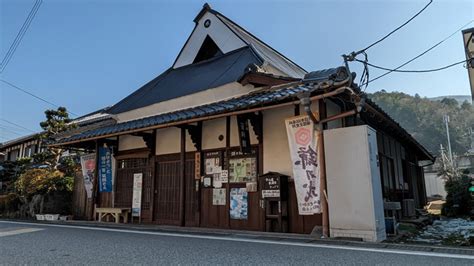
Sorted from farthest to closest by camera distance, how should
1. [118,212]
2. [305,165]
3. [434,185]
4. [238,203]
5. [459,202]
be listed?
[434,185], [459,202], [118,212], [238,203], [305,165]

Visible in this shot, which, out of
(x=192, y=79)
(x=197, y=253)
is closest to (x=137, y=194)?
(x=192, y=79)

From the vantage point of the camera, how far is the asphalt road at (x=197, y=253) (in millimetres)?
4031

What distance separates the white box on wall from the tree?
1316 centimetres

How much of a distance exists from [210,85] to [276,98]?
3.94 metres

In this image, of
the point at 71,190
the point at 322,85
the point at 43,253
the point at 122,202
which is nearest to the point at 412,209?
the point at 322,85

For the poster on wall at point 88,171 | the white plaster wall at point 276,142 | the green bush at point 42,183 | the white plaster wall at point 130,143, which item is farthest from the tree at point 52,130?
the white plaster wall at point 276,142

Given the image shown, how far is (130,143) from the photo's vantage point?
35.6 ft

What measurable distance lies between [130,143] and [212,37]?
4.87 metres

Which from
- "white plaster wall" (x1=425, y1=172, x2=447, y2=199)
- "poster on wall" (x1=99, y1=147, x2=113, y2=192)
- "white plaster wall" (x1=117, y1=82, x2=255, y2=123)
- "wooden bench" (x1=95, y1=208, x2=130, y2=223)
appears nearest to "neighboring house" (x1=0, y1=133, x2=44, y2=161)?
"poster on wall" (x1=99, y1=147, x2=113, y2=192)

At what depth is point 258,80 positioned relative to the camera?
27.2 feet

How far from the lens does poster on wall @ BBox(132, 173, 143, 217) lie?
988 cm

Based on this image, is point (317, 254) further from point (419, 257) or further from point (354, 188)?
point (354, 188)

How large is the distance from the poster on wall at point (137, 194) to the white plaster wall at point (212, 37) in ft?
16.1

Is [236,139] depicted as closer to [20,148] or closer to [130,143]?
[130,143]
